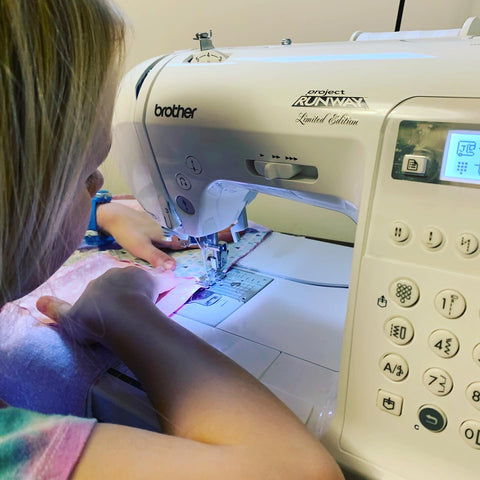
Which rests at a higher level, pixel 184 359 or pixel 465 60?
pixel 465 60

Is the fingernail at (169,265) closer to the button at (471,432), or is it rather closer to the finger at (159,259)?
the finger at (159,259)

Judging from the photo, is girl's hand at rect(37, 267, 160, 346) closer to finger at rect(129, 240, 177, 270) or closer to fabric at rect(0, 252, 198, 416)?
fabric at rect(0, 252, 198, 416)

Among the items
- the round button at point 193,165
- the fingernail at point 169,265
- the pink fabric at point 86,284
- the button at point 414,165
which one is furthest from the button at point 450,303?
the fingernail at point 169,265

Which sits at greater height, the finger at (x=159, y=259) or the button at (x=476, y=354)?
the button at (x=476, y=354)

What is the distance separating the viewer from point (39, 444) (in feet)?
1.06

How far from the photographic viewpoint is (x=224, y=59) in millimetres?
491

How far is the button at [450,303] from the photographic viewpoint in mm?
338

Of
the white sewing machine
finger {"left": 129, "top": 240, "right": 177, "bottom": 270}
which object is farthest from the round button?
finger {"left": 129, "top": 240, "right": 177, "bottom": 270}

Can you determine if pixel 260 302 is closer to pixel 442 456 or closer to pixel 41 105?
pixel 442 456

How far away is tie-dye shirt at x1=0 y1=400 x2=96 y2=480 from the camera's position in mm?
310

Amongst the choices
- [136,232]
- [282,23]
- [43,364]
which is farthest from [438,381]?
[282,23]

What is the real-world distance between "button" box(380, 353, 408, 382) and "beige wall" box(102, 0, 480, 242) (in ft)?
1.89

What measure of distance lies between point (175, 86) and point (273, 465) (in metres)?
0.42

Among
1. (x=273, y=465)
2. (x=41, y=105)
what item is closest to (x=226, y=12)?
(x=41, y=105)
